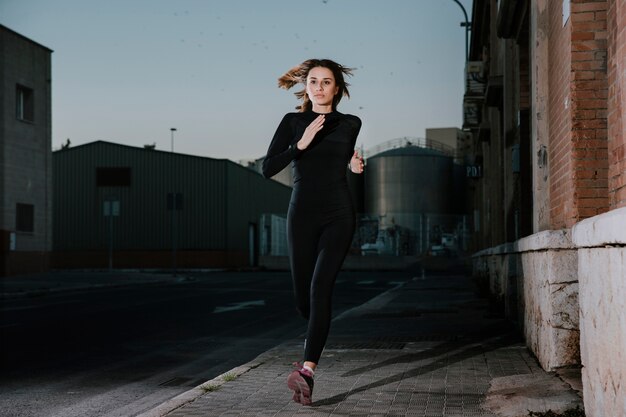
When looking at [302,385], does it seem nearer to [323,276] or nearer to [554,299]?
[323,276]

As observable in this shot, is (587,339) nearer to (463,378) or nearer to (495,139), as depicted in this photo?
(463,378)

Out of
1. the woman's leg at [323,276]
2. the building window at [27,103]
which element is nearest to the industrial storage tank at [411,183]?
the building window at [27,103]

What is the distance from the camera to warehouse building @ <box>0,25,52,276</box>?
1258 inches

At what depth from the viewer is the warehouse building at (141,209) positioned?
5038 centimetres

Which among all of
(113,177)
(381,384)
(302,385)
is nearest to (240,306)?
(381,384)

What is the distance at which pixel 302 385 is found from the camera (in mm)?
5465

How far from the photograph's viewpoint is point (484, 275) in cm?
1962

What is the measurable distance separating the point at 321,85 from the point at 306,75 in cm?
14

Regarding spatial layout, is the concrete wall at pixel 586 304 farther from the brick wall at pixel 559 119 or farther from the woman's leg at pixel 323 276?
the woman's leg at pixel 323 276

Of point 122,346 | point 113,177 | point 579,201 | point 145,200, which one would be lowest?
point 122,346

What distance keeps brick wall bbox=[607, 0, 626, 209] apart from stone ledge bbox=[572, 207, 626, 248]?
1.37 feet

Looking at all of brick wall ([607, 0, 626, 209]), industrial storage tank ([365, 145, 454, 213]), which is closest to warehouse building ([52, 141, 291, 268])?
industrial storage tank ([365, 145, 454, 213])

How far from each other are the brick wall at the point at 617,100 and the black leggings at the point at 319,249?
1.58 m

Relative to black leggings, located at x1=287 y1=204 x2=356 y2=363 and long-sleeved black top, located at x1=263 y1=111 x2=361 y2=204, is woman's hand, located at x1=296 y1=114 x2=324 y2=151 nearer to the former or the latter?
long-sleeved black top, located at x1=263 y1=111 x2=361 y2=204
